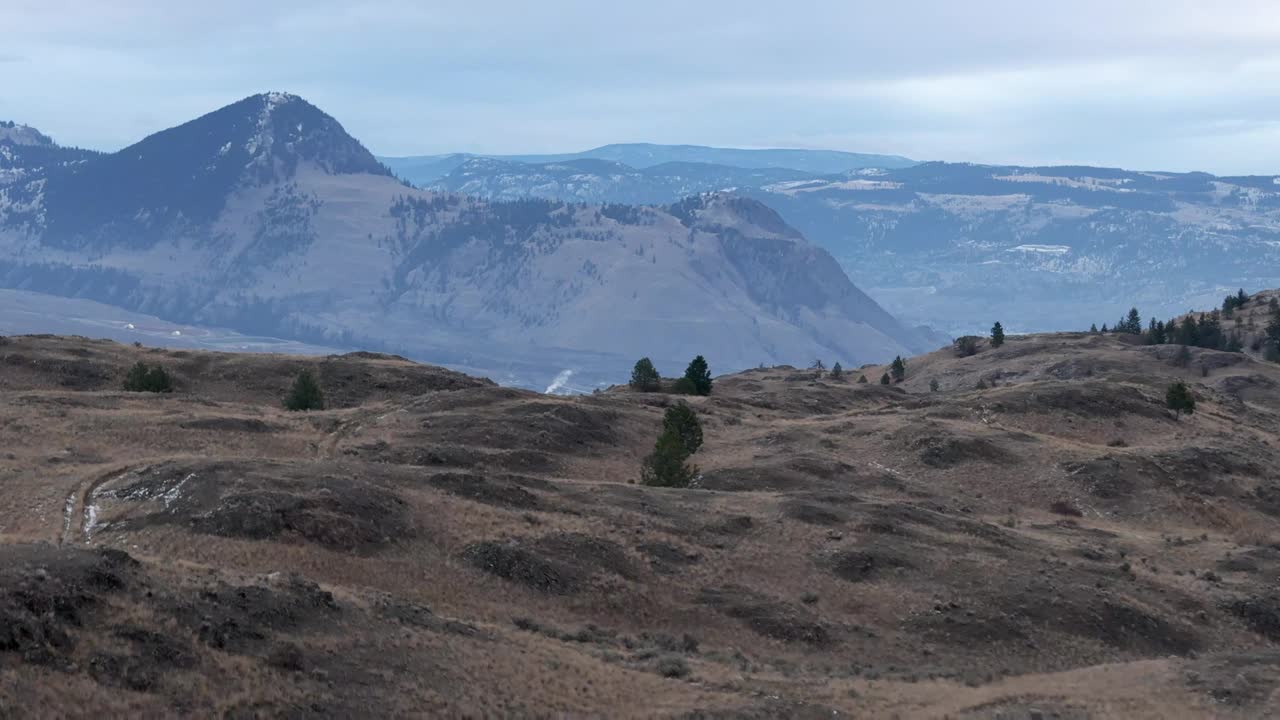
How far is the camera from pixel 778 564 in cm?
5525

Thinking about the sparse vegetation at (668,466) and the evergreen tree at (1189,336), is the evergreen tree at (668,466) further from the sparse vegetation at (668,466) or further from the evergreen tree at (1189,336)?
the evergreen tree at (1189,336)

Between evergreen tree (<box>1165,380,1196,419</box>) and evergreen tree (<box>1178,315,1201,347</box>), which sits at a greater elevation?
evergreen tree (<box>1165,380,1196,419</box>)

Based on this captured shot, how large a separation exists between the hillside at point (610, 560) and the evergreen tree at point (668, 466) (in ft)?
11.3

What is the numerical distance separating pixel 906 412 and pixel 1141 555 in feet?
131

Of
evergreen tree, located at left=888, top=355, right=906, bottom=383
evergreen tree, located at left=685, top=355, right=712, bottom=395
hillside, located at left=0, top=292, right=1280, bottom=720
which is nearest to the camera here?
hillside, located at left=0, top=292, right=1280, bottom=720

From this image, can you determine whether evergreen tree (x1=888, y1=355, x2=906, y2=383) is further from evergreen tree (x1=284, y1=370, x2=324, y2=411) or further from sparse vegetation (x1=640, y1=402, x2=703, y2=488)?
sparse vegetation (x1=640, y1=402, x2=703, y2=488)

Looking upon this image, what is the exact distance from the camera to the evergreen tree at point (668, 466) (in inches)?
2872

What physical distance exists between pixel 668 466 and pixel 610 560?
2146 centimetres

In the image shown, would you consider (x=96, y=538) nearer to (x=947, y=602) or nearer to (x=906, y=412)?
(x=947, y=602)

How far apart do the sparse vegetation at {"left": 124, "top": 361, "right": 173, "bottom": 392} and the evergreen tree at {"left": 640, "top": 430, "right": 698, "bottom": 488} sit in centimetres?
4058

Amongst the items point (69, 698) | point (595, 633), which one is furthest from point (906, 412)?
point (69, 698)

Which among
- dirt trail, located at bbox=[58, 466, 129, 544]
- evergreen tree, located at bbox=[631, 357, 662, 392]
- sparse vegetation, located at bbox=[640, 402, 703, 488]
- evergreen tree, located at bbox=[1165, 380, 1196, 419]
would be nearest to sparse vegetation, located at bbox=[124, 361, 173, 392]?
dirt trail, located at bbox=[58, 466, 129, 544]

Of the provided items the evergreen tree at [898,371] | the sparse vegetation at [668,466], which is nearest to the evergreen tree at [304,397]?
the sparse vegetation at [668,466]

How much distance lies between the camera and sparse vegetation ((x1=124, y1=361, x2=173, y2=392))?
305 feet
